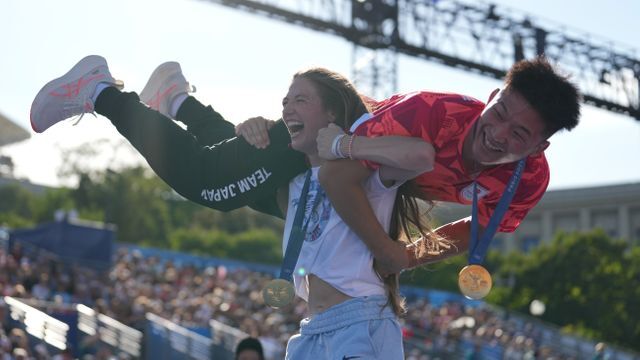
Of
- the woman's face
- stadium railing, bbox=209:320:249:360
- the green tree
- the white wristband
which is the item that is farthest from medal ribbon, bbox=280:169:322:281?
the green tree

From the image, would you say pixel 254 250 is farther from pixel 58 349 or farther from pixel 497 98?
pixel 497 98

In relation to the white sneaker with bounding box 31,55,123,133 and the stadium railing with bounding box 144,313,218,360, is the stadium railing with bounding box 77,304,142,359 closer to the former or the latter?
the stadium railing with bounding box 144,313,218,360

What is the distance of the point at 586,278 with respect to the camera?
38844 mm

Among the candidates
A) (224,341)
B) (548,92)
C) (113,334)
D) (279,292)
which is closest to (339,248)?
(279,292)

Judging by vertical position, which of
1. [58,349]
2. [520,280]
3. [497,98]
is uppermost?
[497,98]

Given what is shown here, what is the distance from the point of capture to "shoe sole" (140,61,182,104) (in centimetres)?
386

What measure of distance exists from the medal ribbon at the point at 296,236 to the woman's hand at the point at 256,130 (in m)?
0.25

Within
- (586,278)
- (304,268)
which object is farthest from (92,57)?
(586,278)

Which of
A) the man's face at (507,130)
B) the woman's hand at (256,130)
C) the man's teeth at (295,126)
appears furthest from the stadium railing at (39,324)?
the man's face at (507,130)

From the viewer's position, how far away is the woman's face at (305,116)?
123 inches

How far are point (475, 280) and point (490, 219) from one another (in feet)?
0.70

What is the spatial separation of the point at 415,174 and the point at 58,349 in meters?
9.28

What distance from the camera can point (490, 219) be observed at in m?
3.06

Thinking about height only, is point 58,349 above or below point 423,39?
below
